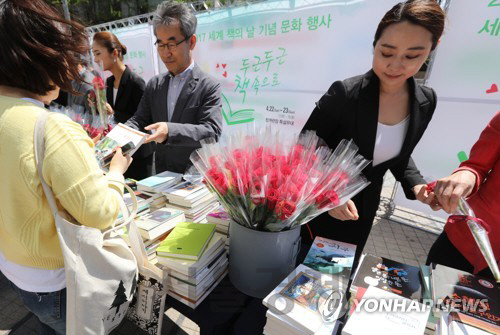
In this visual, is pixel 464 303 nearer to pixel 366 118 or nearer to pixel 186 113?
pixel 366 118

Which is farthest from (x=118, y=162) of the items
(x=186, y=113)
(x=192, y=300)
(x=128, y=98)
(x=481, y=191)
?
(x=128, y=98)

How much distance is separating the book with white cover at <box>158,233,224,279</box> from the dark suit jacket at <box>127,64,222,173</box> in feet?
2.84

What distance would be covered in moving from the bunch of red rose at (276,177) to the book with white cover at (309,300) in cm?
20

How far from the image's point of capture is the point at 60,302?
1032 mm

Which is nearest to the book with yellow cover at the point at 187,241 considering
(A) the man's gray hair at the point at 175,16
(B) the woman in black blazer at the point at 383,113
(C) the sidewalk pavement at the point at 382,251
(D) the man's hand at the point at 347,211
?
(D) the man's hand at the point at 347,211

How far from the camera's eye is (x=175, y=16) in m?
1.90

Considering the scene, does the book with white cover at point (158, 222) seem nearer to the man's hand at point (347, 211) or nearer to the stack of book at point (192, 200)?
the stack of book at point (192, 200)

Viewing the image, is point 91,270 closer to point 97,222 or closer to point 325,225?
point 97,222

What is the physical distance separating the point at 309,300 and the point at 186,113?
66.4 inches

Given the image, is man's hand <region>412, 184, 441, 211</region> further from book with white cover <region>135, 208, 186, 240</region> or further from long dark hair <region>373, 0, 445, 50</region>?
book with white cover <region>135, 208, 186, 240</region>

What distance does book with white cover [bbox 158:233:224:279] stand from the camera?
1.01 m

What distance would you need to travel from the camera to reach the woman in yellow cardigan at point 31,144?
78 centimetres

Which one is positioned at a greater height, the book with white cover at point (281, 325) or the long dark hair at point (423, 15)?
the long dark hair at point (423, 15)

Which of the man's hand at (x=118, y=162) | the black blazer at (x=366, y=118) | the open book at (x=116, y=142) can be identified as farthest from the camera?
the black blazer at (x=366, y=118)
